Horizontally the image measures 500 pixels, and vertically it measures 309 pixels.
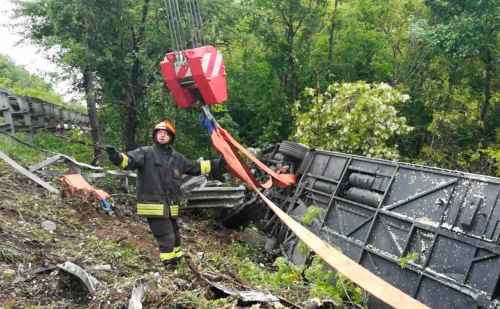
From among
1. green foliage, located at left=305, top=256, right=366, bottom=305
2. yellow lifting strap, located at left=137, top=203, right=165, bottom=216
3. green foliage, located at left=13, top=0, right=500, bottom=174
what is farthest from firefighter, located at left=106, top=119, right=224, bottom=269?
green foliage, located at left=13, top=0, right=500, bottom=174

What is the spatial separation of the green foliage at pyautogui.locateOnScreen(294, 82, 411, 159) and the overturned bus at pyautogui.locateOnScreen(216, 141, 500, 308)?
185 centimetres

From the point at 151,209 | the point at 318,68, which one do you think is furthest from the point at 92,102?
the point at 318,68

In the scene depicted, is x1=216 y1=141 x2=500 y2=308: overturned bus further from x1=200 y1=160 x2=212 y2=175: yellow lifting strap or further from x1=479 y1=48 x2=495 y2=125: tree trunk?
x1=479 y1=48 x2=495 y2=125: tree trunk

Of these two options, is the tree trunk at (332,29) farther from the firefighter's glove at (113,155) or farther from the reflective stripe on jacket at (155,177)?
the firefighter's glove at (113,155)

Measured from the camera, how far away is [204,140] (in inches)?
417

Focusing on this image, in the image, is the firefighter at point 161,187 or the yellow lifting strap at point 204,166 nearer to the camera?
the firefighter at point 161,187

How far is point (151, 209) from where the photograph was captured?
4949 millimetres

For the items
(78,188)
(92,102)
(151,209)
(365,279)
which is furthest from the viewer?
(92,102)

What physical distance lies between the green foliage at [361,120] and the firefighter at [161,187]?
4.79 meters

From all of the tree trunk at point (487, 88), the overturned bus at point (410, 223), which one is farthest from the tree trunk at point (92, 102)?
the tree trunk at point (487, 88)

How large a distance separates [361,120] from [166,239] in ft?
17.7

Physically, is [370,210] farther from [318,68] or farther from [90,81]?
[318,68]

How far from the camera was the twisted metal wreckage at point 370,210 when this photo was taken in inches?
179

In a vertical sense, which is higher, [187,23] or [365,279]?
[187,23]
